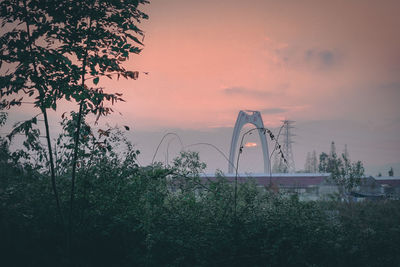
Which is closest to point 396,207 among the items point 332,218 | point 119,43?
point 332,218

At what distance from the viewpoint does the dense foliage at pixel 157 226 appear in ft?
19.8

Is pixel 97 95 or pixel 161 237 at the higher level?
pixel 97 95

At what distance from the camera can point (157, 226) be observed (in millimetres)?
6395

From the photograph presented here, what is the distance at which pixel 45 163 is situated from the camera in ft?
26.0

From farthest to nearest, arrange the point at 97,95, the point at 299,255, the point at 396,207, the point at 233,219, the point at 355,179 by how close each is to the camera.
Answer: the point at 355,179 → the point at 396,207 → the point at 233,219 → the point at 299,255 → the point at 97,95

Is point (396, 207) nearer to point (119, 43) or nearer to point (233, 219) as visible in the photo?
point (233, 219)

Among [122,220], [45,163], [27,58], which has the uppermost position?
[27,58]

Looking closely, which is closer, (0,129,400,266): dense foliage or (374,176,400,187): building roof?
(0,129,400,266): dense foliage

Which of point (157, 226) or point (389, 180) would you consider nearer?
point (157, 226)

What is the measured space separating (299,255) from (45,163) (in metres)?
5.82

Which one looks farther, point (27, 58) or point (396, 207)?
point (396, 207)

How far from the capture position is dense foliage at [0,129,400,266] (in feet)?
19.8

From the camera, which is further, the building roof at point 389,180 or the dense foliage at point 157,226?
the building roof at point 389,180

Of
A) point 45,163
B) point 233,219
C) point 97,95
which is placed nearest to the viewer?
point 97,95
